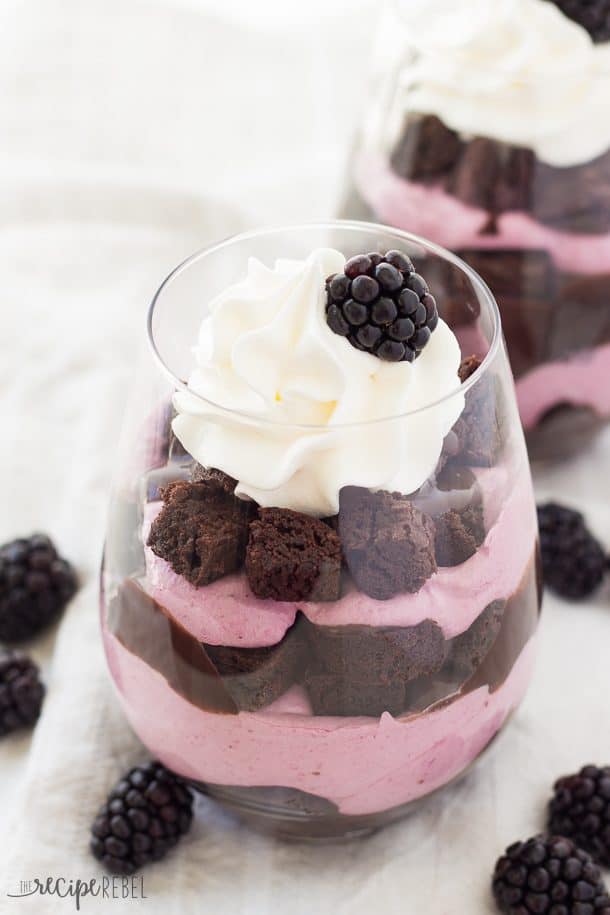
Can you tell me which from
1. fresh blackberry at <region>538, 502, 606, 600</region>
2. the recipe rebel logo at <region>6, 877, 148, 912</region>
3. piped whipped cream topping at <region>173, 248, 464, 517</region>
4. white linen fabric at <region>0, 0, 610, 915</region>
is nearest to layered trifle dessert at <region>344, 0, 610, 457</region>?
fresh blackberry at <region>538, 502, 606, 600</region>

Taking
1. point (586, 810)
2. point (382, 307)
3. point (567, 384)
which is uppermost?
point (382, 307)

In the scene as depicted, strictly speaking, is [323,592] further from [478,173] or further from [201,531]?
[478,173]

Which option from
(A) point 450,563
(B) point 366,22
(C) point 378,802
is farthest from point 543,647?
(B) point 366,22

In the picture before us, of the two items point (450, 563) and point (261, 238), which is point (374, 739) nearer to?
point (450, 563)

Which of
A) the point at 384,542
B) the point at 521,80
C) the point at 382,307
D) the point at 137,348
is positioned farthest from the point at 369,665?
the point at 137,348

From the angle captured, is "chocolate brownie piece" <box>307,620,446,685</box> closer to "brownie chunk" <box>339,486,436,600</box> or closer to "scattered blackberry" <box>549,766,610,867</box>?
"brownie chunk" <box>339,486,436,600</box>
